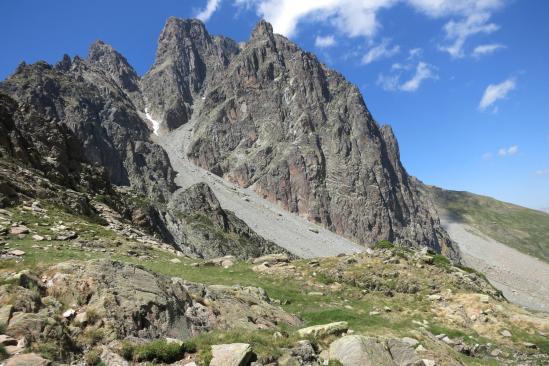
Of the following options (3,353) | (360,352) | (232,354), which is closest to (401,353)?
(360,352)

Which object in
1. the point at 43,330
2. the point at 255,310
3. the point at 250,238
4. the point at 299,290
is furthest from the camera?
the point at 250,238

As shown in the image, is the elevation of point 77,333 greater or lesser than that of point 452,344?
greater

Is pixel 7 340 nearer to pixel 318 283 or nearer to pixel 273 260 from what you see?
pixel 318 283

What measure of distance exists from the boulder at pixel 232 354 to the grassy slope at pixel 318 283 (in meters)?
6.87

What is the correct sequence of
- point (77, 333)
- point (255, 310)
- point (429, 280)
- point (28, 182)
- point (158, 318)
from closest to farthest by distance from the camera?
point (77, 333), point (158, 318), point (255, 310), point (429, 280), point (28, 182)

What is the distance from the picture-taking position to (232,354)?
11.6 metres

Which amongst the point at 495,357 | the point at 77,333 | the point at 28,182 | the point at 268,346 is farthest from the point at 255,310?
the point at 28,182

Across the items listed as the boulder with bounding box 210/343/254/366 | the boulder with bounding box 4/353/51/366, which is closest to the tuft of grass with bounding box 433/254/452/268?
the boulder with bounding box 210/343/254/366

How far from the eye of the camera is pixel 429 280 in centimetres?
3084

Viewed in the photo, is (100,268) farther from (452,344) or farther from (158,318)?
(452,344)

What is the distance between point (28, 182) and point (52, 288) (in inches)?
1073

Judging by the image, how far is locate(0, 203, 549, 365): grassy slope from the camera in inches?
863

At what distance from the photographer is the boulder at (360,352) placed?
12.7m

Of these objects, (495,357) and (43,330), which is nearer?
(43,330)
